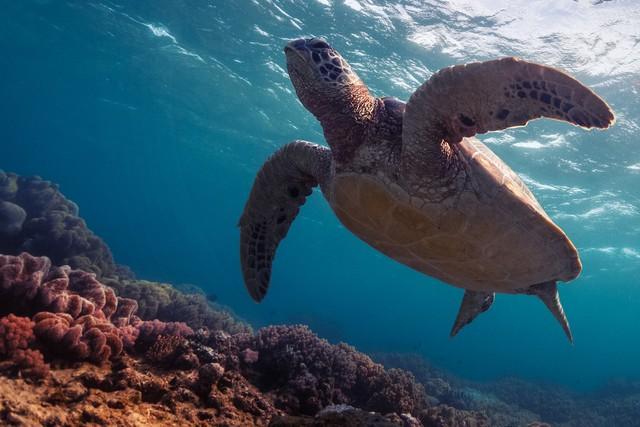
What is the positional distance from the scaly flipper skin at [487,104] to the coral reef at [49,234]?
1059 centimetres

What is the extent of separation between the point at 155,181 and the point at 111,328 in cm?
9127

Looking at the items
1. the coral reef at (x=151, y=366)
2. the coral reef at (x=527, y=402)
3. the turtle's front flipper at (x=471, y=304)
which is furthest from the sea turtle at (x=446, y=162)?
the coral reef at (x=527, y=402)

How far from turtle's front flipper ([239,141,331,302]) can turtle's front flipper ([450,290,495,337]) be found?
10.5 feet

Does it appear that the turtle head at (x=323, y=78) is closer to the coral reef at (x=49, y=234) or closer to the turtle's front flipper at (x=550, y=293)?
the turtle's front flipper at (x=550, y=293)

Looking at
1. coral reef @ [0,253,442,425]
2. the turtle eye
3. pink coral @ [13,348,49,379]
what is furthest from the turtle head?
pink coral @ [13,348,49,379]

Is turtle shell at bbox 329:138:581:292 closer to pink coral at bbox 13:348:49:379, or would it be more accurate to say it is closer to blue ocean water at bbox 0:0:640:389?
pink coral at bbox 13:348:49:379

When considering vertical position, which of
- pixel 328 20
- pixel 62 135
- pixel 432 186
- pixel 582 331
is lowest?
pixel 432 186

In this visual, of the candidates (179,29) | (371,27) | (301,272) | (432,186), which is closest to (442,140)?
(432,186)

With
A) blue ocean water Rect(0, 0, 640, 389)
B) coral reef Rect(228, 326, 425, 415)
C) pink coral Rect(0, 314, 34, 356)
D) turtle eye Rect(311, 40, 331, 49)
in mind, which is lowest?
pink coral Rect(0, 314, 34, 356)

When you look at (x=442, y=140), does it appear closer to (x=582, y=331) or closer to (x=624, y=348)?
(x=582, y=331)

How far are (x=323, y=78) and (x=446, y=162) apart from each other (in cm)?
140

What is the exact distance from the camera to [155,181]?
87438mm

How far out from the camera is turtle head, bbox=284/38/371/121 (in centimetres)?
349

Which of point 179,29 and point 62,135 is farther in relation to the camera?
point 62,135
